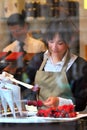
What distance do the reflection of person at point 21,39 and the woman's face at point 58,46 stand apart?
318 mm

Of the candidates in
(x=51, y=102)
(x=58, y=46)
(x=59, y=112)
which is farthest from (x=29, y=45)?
(x=59, y=112)

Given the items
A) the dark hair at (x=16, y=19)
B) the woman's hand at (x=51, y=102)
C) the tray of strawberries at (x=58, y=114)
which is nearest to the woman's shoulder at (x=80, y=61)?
the woman's hand at (x=51, y=102)

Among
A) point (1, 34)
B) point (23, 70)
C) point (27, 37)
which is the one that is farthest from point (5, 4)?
point (23, 70)

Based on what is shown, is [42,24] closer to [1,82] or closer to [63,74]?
[63,74]

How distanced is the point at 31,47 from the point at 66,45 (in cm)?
46

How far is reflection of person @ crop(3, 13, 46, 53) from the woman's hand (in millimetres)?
601

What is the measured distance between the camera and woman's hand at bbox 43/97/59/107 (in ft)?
3.92

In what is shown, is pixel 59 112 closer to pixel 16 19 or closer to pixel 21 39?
pixel 21 39

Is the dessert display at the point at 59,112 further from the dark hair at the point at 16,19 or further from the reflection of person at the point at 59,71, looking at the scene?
the dark hair at the point at 16,19

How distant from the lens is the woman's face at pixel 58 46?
152 cm

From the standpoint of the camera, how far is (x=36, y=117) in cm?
110

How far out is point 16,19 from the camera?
221 cm

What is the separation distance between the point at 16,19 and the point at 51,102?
3.53 ft

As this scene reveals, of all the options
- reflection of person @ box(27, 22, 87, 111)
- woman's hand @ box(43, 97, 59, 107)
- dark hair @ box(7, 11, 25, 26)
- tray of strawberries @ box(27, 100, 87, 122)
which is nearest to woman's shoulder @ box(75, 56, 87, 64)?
reflection of person @ box(27, 22, 87, 111)
